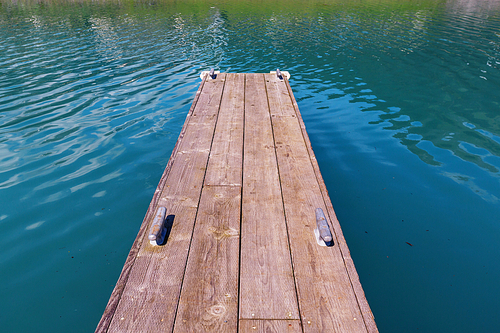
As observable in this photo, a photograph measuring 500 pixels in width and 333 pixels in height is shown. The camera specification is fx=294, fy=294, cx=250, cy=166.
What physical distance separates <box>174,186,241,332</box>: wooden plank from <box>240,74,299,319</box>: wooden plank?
92mm

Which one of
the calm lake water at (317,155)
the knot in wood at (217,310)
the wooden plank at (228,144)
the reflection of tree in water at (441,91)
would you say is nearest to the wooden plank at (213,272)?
the knot in wood at (217,310)

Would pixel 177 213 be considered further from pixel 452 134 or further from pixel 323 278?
pixel 452 134

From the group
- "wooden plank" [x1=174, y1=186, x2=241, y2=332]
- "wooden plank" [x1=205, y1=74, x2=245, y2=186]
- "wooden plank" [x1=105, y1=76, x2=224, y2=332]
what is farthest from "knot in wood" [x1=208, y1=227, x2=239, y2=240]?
"wooden plank" [x1=205, y1=74, x2=245, y2=186]

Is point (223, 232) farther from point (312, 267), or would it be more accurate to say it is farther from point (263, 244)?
point (312, 267)

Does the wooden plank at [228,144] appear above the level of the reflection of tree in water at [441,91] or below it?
above

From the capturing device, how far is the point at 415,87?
34.5 ft

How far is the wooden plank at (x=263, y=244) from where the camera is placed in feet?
8.09

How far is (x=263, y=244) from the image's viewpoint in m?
3.05

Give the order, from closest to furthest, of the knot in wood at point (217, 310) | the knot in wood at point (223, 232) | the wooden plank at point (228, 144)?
the knot in wood at point (217, 310), the knot in wood at point (223, 232), the wooden plank at point (228, 144)

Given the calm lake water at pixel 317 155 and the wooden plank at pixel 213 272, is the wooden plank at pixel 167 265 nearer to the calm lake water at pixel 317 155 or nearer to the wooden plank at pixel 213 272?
the wooden plank at pixel 213 272

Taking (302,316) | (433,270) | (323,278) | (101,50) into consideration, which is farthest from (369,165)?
(101,50)

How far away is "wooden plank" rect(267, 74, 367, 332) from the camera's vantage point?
7.72 feet

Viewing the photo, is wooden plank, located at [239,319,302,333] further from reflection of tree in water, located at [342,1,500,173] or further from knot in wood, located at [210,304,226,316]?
reflection of tree in water, located at [342,1,500,173]

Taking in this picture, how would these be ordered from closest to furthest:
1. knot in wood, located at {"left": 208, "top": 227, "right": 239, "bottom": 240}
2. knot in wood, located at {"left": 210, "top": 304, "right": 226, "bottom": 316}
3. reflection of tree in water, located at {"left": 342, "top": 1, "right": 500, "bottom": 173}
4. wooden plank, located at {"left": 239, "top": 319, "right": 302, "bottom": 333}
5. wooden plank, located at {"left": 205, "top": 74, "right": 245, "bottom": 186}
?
wooden plank, located at {"left": 239, "top": 319, "right": 302, "bottom": 333} < knot in wood, located at {"left": 210, "top": 304, "right": 226, "bottom": 316} < knot in wood, located at {"left": 208, "top": 227, "right": 239, "bottom": 240} < wooden plank, located at {"left": 205, "top": 74, "right": 245, "bottom": 186} < reflection of tree in water, located at {"left": 342, "top": 1, "right": 500, "bottom": 173}
